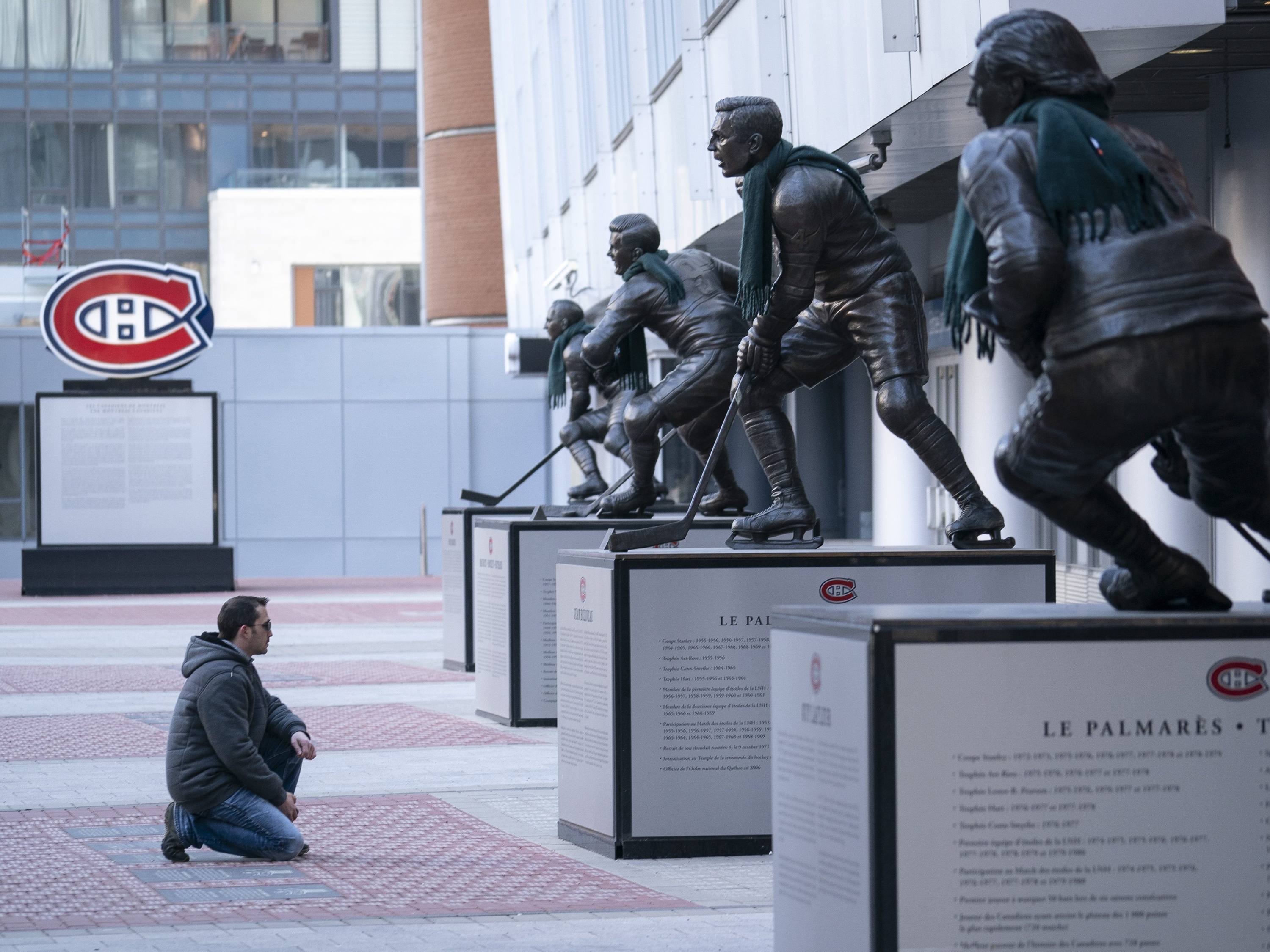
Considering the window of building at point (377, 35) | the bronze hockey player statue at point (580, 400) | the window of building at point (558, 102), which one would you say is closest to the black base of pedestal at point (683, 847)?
the bronze hockey player statue at point (580, 400)

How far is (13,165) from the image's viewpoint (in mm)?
58219

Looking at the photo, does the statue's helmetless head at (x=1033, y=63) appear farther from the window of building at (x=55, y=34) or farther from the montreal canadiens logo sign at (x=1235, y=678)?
the window of building at (x=55, y=34)

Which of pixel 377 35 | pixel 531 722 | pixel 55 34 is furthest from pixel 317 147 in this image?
pixel 531 722

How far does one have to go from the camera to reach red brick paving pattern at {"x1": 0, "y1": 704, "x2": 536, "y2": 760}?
1105cm

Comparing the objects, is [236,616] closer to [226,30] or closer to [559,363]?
[559,363]

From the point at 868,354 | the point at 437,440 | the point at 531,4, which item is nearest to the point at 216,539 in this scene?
the point at 437,440

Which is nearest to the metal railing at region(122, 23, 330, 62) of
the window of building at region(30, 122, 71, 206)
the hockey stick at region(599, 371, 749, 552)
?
the window of building at region(30, 122, 71, 206)

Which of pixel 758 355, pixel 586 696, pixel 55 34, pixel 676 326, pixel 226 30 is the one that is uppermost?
pixel 226 30

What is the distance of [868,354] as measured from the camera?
313 inches

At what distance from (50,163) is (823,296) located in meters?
53.8

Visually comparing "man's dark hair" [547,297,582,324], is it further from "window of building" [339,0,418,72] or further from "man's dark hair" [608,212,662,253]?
"window of building" [339,0,418,72]

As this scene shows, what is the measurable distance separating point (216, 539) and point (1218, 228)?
19.0 meters

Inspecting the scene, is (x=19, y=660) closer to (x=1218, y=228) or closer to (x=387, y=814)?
(x=387, y=814)

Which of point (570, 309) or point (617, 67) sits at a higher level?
point (617, 67)
